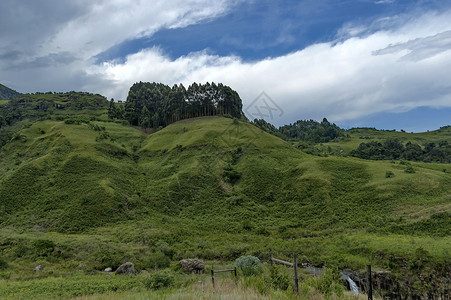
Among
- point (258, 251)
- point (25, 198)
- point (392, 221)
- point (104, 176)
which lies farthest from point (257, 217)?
point (25, 198)

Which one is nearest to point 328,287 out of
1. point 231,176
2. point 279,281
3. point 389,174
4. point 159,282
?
point 279,281

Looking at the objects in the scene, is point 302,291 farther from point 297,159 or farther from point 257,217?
point 297,159

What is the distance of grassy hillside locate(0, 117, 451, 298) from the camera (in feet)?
88.2

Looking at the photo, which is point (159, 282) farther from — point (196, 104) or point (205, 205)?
point (196, 104)

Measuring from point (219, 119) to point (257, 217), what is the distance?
49913 mm

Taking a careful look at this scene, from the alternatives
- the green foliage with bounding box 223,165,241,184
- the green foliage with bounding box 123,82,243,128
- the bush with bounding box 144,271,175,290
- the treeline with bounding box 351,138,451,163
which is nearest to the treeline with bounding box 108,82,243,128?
the green foliage with bounding box 123,82,243,128

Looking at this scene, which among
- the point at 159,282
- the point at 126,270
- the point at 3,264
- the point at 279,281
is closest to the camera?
the point at 279,281

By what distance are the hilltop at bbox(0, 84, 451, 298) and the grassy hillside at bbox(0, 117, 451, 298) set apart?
16 cm

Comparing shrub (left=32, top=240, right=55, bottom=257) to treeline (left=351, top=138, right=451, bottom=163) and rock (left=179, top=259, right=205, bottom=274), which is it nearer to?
rock (left=179, top=259, right=205, bottom=274)

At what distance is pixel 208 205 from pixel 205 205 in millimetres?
522

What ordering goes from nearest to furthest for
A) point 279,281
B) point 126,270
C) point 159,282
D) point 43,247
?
point 279,281 → point 159,282 → point 126,270 → point 43,247

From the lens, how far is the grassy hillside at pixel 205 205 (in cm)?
2688

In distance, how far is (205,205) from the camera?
45656mm

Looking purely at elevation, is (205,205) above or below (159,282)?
above
